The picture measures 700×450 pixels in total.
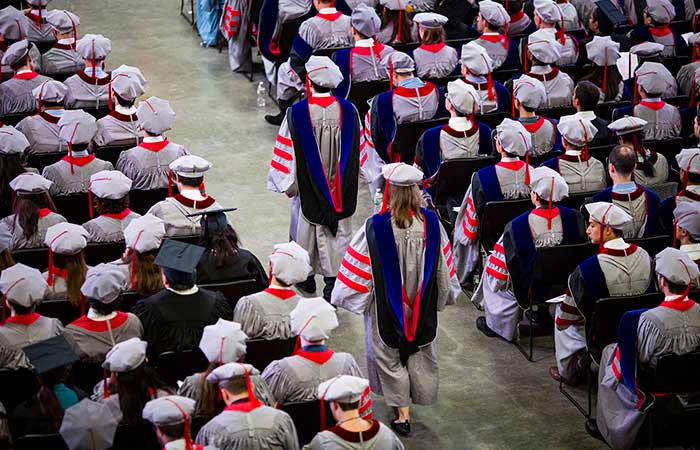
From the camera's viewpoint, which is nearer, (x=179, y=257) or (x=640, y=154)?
(x=179, y=257)

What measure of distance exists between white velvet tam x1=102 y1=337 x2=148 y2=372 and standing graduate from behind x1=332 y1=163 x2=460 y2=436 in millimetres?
1922

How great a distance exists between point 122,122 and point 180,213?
73.9 inches

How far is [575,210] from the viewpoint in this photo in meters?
9.20

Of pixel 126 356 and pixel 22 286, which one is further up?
pixel 126 356

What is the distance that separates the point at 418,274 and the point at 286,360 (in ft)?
4.84

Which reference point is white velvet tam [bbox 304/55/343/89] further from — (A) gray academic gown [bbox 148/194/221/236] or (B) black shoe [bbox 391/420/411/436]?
(B) black shoe [bbox 391/420/411/436]

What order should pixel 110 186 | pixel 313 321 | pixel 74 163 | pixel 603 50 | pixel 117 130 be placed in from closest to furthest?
pixel 313 321 < pixel 110 186 < pixel 74 163 < pixel 117 130 < pixel 603 50

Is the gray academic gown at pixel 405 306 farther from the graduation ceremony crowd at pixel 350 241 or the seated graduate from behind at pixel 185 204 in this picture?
the seated graduate from behind at pixel 185 204

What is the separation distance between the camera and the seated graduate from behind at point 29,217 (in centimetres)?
854

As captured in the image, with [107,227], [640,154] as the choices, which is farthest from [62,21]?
[640,154]

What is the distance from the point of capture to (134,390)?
653 centimetres

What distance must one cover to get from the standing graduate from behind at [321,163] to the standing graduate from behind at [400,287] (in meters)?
1.53

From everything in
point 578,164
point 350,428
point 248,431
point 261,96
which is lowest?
point 261,96

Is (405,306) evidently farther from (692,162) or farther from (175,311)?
(692,162)
